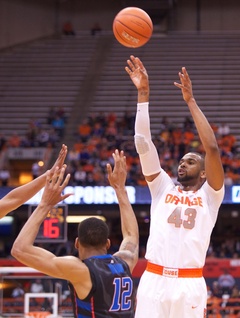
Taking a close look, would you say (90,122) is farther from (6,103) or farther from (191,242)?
(191,242)

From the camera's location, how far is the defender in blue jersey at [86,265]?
15.0 feet

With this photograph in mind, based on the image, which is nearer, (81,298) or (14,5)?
(81,298)

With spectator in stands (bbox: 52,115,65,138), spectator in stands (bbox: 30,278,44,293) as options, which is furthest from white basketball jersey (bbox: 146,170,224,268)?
spectator in stands (bbox: 52,115,65,138)

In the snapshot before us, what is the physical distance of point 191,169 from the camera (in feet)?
21.5

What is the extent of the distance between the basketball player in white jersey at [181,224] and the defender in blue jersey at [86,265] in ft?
4.60

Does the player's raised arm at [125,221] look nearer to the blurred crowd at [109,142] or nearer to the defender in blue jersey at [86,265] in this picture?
the defender in blue jersey at [86,265]

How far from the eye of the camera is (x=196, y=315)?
6344mm

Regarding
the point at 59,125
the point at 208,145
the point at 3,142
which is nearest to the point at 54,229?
the point at 208,145

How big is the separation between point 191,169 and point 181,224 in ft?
1.56

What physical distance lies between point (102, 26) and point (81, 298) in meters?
31.8

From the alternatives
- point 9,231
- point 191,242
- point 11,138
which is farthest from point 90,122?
point 191,242

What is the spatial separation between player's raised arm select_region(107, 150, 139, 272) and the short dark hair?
39cm

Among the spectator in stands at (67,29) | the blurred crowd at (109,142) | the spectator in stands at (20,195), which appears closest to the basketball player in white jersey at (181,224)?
the spectator in stands at (20,195)

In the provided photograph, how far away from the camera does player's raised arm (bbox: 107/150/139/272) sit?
5.29 m
